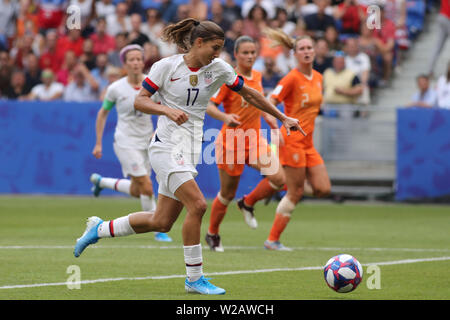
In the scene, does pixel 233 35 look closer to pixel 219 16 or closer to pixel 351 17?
pixel 219 16

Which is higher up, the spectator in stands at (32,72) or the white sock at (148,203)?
the spectator in stands at (32,72)

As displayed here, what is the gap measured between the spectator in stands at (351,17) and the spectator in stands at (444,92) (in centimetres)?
307

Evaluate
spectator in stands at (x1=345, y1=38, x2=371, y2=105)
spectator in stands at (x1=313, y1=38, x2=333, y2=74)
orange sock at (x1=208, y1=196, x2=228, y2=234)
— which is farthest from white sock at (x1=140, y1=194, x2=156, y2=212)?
spectator in stands at (x1=345, y1=38, x2=371, y2=105)

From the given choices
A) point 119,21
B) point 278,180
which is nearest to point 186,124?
point 278,180

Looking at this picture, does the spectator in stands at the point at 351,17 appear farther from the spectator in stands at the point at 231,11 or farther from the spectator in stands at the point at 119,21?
the spectator in stands at the point at 119,21

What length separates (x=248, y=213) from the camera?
43.6ft

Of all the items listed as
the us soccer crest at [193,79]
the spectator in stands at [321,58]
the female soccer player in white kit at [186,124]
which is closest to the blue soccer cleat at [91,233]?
the female soccer player in white kit at [186,124]

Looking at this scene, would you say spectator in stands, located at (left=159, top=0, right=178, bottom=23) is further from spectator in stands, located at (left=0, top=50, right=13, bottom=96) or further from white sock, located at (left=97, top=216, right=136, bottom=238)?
white sock, located at (left=97, top=216, right=136, bottom=238)

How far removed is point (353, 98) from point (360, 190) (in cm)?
201

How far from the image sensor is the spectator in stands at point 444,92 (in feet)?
64.5

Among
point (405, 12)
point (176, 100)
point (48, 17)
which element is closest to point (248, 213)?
point (176, 100)

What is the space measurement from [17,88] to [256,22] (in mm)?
6014

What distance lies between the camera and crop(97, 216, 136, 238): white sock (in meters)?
8.89
